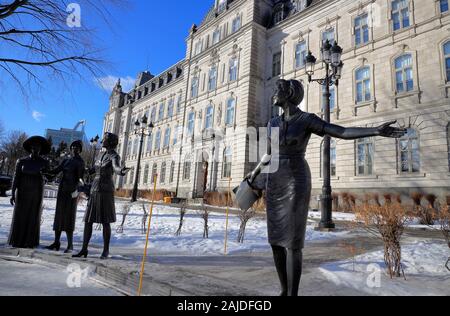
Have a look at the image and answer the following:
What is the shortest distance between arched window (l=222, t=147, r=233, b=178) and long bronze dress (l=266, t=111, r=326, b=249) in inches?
893

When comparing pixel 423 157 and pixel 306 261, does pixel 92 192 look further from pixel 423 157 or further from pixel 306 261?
pixel 423 157

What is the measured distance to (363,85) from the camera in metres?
19.8

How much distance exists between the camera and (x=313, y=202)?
2098 cm

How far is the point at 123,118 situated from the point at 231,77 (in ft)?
94.0

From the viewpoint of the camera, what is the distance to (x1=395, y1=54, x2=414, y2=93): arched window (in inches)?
694

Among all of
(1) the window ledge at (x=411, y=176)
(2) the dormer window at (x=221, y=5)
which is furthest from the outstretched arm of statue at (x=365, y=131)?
(2) the dormer window at (x=221, y=5)

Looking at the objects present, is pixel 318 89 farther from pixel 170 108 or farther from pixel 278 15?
pixel 170 108

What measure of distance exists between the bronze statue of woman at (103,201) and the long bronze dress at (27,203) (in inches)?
60.7

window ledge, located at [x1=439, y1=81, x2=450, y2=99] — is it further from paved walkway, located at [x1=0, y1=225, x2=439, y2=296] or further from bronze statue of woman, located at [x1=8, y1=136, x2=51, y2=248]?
bronze statue of woman, located at [x1=8, y1=136, x2=51, y2=248]

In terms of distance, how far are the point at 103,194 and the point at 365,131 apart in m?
4.37

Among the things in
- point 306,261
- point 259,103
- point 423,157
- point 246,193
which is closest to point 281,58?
point 259,103

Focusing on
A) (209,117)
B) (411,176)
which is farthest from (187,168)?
(411,176)

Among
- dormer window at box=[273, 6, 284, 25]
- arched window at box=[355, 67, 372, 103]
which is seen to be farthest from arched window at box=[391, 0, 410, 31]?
dormer window at box=[273, 6, 284, 25]

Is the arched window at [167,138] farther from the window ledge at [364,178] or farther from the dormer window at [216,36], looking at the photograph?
the window ledge at [364,178]
